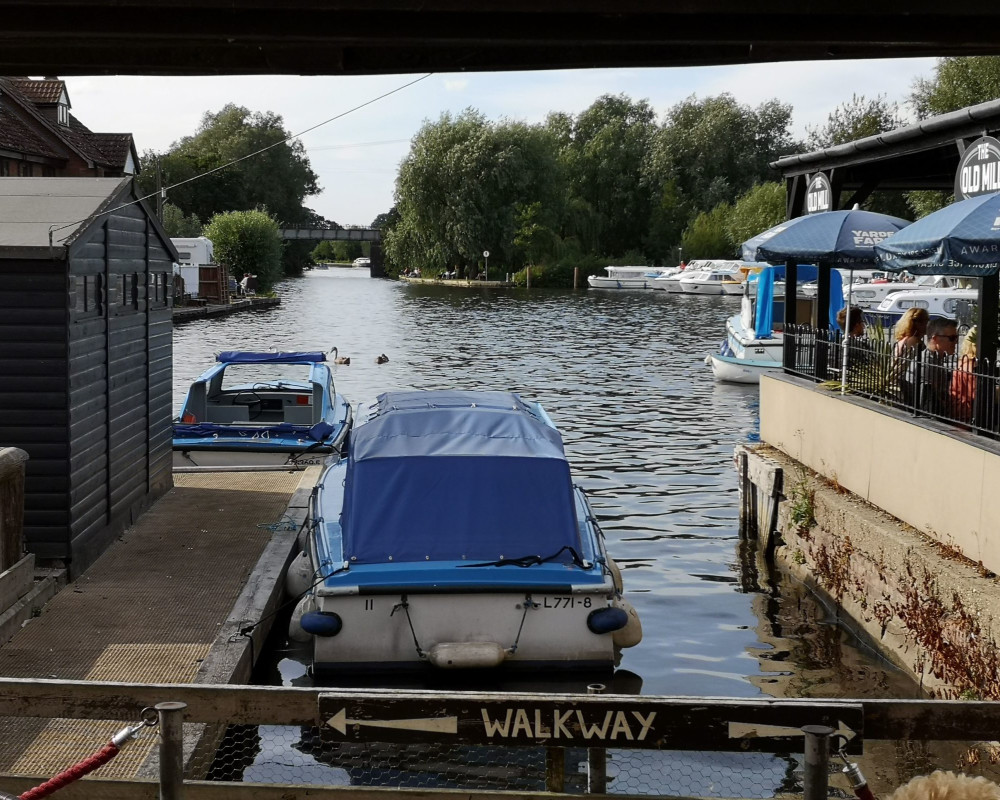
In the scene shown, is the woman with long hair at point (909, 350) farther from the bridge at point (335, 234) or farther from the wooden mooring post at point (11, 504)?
the bridge at point (335, 234)

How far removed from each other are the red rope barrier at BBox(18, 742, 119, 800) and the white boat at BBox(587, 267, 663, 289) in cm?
8646

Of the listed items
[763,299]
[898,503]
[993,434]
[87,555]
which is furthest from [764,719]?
[763,299]

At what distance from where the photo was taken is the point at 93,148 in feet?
203

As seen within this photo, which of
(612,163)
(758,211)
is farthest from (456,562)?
(612,163)

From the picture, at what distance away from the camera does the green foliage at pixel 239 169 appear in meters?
110

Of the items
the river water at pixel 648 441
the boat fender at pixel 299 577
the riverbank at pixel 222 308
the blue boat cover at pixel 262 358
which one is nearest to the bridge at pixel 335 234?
the riverbank at pixel 222 308

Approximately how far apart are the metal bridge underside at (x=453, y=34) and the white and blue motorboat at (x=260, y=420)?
10.3 metres

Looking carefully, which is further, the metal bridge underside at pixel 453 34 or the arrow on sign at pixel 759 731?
the arrow on sign at pixel 759 731

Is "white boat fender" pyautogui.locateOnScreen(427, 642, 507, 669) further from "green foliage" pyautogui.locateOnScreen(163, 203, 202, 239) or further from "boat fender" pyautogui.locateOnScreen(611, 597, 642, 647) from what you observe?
"green foliage" pyautogui.locateOnScreen(163, 203, 202, 239)

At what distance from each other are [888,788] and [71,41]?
261 inches

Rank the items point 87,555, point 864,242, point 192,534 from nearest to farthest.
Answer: point 87,555, point 192,534, point 864,242

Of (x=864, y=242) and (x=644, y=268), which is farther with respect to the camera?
(x=644, y=268)

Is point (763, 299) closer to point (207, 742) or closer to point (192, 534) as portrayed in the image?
point (192, 534)

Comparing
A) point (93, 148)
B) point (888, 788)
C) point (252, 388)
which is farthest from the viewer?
point (93, 148)
